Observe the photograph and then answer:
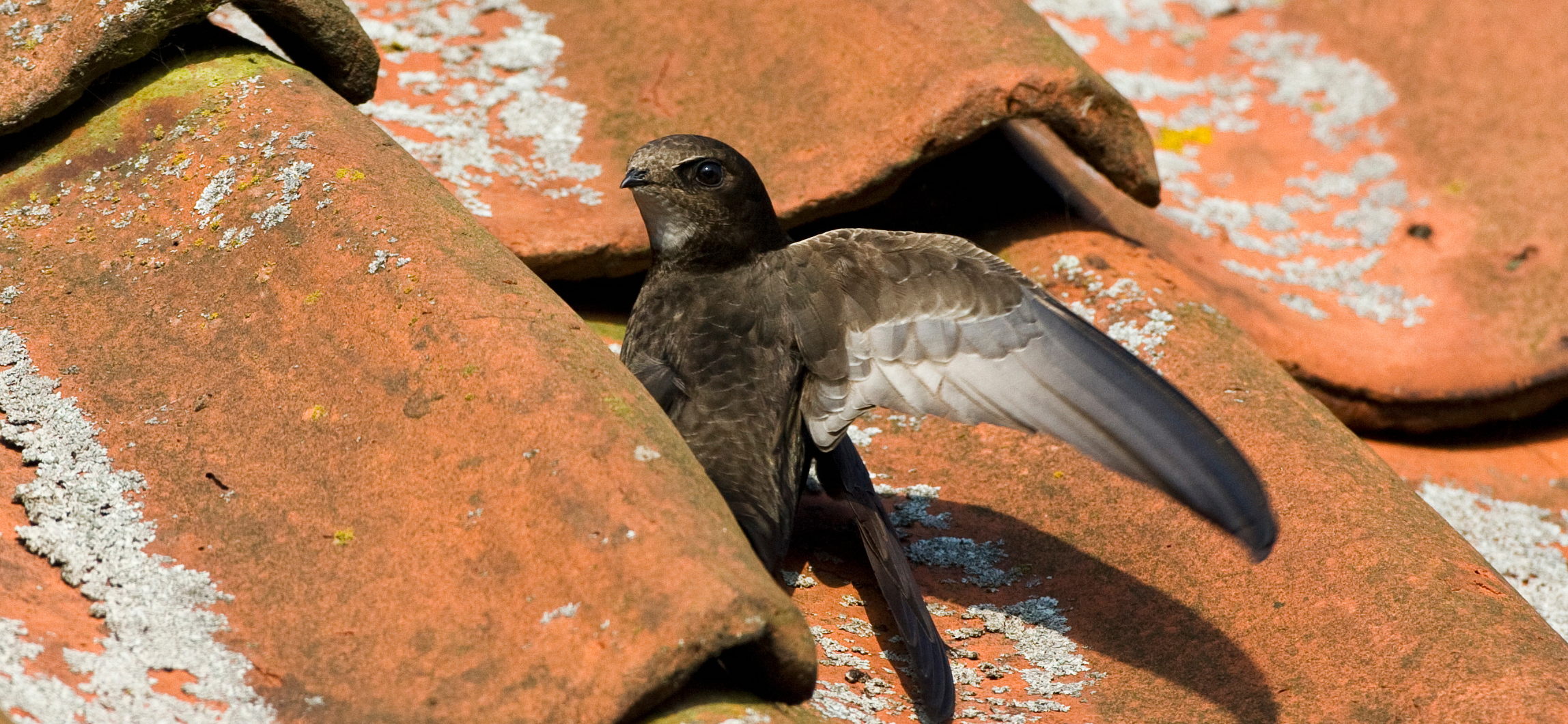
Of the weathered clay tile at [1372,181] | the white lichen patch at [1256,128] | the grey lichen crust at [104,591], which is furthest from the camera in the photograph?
the white lichen patch at [1256,128]

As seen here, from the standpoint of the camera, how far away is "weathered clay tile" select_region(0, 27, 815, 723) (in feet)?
4.95

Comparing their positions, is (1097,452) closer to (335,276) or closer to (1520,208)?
(335,276)

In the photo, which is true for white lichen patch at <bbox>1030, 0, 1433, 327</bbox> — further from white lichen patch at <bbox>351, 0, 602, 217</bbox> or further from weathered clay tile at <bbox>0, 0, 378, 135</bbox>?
weathered clay tile at <bbox>0, 0, 378, 135</bbox>

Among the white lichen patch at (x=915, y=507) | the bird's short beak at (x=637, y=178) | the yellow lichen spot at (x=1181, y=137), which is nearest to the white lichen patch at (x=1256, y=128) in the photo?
the yellow lichen spot at (x=1181, y=137)

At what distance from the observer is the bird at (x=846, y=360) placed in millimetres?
2135

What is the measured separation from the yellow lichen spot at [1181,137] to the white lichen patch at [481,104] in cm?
207

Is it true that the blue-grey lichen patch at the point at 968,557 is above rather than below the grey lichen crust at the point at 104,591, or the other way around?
below

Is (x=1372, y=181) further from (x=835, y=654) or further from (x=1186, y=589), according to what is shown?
(x=835, y=654)

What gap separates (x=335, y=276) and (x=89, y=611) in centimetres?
60

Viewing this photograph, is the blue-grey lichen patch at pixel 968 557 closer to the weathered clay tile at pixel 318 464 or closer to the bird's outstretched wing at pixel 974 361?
the bird's outstretched wing at pixel 974 361

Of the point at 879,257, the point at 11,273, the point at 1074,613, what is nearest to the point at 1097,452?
the point at 1074,613

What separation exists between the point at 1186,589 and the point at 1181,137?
2.40 m

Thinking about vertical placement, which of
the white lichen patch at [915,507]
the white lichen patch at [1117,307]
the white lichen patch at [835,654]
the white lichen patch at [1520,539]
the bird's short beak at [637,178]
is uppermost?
the bird's short beak at [637,178]

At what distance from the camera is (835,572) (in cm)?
249
